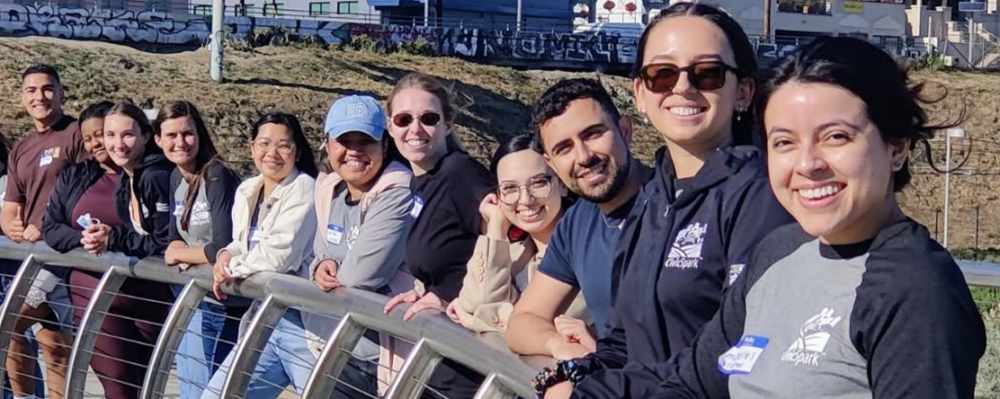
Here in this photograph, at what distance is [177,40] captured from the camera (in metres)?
46.7

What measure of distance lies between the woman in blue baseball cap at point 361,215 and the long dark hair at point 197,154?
2.75ft

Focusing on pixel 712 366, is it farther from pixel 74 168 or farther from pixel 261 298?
pixel 74 168

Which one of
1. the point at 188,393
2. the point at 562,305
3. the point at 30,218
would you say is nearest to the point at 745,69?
the point at 562,305

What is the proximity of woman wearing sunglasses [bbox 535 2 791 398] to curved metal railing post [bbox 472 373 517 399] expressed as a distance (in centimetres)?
19

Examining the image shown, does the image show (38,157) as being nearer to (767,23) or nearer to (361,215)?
(361,215)

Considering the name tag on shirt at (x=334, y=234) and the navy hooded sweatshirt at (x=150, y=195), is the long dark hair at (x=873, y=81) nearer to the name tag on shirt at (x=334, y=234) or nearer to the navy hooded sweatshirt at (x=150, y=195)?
the name tag on shirt at (x=334, y=234)

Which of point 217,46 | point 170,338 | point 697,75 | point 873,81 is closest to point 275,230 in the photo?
point 170,338

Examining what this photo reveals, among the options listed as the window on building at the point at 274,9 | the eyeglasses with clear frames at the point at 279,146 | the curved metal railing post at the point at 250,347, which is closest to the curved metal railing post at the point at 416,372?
the curved metal railing post at the point at 250,347

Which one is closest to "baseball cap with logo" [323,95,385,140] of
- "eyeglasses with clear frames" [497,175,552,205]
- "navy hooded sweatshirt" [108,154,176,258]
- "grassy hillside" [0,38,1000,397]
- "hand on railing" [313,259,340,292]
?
"hand on railing" [313,259,340,292]

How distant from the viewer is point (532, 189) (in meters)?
4.11

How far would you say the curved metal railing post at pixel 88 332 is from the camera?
521cm

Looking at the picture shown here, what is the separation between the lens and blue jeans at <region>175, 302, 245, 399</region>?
545 cm

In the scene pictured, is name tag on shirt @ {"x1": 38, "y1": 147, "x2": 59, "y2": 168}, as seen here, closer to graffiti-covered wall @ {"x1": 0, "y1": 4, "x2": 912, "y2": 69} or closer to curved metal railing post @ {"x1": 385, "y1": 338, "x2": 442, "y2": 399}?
curved metal railing post @ {"x1": 385, "y1": 338, "x2": 442, "y2": 399}

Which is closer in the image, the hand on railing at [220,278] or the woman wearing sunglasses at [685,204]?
the woman wearing sunglasses at [685,204]
